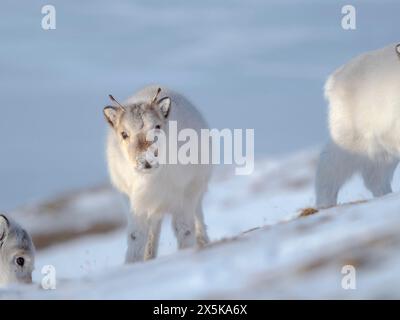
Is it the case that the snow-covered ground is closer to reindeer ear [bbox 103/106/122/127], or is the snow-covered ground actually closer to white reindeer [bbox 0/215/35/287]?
white reindeer [bbox 0/215/35/287]

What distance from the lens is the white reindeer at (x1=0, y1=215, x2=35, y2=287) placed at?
428 inches

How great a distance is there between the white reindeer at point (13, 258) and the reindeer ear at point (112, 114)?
5.72 feet

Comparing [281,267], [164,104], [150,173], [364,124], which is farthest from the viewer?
[364,124]

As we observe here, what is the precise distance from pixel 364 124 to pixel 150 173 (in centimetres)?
417

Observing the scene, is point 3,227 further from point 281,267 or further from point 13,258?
point 281,267

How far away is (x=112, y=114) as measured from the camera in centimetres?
1096

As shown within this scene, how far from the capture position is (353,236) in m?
7.33

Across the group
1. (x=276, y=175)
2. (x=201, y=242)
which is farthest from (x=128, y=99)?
(x=276, y=175)

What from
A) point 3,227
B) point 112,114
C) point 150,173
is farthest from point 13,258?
point 112,114

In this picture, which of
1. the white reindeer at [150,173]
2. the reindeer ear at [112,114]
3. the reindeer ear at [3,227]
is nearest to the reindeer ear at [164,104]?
the white reindeer at [150,173]

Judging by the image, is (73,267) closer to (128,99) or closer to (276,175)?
(128,99)

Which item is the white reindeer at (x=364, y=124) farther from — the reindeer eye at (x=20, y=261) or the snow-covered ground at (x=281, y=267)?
the reindeer eye at (x=20, y=261)

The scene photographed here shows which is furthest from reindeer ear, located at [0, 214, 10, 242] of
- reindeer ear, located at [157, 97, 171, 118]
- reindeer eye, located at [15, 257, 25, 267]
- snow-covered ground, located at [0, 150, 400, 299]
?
snow-covered ground, located at [0, 150, 400, 299]
